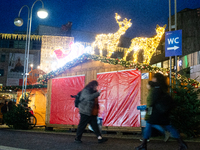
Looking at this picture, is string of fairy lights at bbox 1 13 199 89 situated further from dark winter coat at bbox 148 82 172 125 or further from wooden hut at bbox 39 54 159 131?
dark winter coat at bbox 148 82 172 125

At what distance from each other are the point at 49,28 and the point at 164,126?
39.2m

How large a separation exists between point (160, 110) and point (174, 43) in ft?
15.1

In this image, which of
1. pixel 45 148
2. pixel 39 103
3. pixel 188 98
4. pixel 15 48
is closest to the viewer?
pixel 45 148

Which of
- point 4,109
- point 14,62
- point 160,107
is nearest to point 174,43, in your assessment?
point 160,107

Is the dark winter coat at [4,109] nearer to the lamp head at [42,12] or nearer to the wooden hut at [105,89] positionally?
the wooden hut at [105,89]

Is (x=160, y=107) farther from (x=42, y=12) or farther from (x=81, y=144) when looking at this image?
(x=42, y=12)

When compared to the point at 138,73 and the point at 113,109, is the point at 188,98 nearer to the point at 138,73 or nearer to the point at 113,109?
the point at 138,73

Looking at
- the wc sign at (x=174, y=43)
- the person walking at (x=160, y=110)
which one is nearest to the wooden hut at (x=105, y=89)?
the wc sign at (x=174, y=43)

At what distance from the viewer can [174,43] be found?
9703mm

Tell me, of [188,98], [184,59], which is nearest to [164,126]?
[188,98]

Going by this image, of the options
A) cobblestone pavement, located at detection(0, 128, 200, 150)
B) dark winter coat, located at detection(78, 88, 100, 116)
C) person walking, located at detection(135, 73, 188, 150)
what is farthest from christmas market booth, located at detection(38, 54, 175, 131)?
person walking, located at detection(135, 73, 188, 150)

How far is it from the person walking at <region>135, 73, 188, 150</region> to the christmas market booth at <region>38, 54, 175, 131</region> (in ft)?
14.9

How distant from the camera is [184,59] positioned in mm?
24078

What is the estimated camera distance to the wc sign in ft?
31.6
